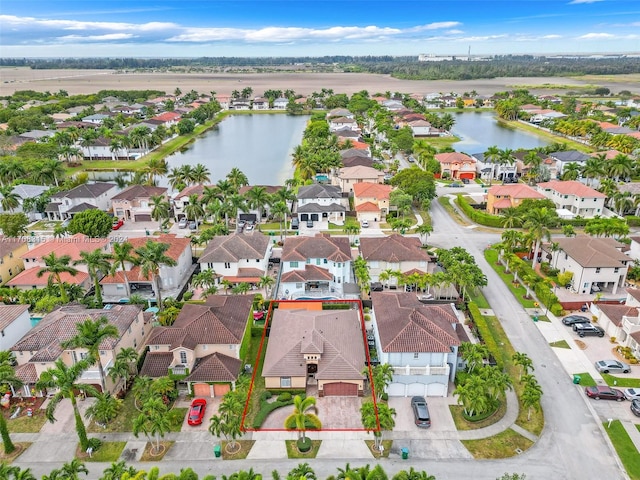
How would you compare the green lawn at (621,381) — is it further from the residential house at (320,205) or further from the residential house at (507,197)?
the residential house at (320,205)

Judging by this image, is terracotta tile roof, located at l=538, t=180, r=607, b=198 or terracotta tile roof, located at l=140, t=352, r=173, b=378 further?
terracotta tile roof, located at l=538, t=180, r=607, b=198

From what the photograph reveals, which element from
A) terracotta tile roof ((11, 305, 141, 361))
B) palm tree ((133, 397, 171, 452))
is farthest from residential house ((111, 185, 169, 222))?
palm tree ((133, 397, 171, 452))

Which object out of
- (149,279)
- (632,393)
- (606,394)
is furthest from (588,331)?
(149,279)

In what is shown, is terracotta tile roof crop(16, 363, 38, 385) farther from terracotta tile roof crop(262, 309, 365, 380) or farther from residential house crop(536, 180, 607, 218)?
residential house crop(536, 180, 607, 218)

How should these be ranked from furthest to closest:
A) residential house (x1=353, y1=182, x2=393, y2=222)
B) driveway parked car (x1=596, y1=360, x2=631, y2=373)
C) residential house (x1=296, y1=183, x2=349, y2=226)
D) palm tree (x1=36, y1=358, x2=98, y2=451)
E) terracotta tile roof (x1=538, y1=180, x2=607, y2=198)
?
terracotta tile roof (x1=538, y1=180, x2=607, y2=198) → residential house (x1=353, y1=182, x2=393, y2=222) → residential house (x1=296, y1=183, x2=349, y2=226) → driveway parked car (x1=596, y1=360, x2=631, y2=373) → palm tree (x1=36, y1=358, x2=98, y2=451)

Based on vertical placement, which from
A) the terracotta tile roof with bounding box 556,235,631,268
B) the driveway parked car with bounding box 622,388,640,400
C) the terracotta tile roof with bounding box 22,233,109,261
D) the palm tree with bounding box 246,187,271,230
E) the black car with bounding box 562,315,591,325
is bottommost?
the driveway parked car with bounding box 622,388,640,400

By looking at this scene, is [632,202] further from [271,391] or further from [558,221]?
[271,391]

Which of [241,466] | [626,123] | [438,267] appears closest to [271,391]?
[241,466]

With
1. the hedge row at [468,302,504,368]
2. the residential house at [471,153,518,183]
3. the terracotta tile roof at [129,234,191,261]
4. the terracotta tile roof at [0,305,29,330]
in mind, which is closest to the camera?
the terracotta tile roof at [0,305,29,330]
